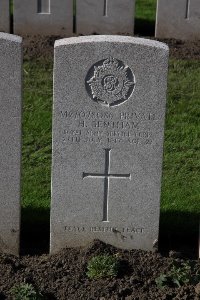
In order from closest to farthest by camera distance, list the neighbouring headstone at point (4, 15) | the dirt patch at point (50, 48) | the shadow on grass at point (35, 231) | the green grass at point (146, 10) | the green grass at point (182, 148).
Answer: the shadow on grass at point (35, 231)
the green grass at point (182, 148)
the dirt patch at point (50, 48)
the neighbouring headstone at point (4, 15)
the green grass at point (146, 10)

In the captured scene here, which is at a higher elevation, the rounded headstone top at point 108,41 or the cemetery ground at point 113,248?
the rounded headstone top at point 108,41

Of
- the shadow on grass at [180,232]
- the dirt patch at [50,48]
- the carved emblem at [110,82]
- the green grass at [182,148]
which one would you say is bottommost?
the shadow on grass at [180,232]

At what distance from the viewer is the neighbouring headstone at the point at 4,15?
10.7 metres

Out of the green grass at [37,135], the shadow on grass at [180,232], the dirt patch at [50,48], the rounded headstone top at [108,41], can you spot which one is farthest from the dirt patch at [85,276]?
the dirt patch at [50,48]

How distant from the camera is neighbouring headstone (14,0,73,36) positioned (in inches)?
425

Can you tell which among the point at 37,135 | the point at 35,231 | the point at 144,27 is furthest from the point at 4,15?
the point at 35,231

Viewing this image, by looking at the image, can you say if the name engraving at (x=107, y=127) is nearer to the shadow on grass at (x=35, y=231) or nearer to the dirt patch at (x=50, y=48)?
the shadow on grass at (x=35, y=231)

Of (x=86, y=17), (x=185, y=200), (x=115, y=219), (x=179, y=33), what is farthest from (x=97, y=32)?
(x=115, y=219)

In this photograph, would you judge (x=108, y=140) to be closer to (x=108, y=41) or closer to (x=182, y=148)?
(x=108, y=41)

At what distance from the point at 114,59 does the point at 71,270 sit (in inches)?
59.5

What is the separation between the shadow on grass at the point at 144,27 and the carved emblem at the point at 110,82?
222 inches

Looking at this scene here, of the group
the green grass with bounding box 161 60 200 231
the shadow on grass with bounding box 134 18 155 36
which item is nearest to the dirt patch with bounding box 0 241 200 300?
the green grass with bounding box 161 60 200 231

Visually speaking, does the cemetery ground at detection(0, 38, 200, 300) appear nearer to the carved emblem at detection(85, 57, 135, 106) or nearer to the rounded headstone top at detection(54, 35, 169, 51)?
the carved emblem at detection(85, 57, 135, 106)

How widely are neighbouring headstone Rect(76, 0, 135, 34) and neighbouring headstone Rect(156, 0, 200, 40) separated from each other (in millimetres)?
376
